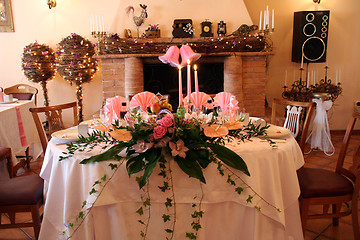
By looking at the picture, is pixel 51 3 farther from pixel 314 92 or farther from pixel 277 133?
pixel 277 133

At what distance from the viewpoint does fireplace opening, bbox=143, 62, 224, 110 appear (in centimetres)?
443

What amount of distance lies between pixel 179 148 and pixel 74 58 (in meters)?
3.58

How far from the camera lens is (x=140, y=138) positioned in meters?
1.30

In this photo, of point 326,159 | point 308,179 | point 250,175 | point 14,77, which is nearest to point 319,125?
point 326,159

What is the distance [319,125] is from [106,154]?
3191 mm

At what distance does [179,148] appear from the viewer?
1288mm

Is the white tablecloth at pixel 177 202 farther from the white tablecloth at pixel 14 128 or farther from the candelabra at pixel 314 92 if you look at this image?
the candelabra at pixel 314 92

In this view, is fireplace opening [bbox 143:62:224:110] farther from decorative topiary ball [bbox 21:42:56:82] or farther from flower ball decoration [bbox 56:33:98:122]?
decorative topiary ball [bbox 21:42:56:82]

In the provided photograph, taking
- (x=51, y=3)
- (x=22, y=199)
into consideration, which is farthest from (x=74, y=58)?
(x=22, y=199)

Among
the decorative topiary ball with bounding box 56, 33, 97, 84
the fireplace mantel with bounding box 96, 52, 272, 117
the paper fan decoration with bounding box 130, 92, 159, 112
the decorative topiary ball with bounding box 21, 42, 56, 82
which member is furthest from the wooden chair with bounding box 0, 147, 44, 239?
the decorative topiary ball with bounding box 21, 42, 56, 82

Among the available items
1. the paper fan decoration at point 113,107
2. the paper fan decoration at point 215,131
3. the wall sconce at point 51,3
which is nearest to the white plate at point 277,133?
the paper fan decoration at point 215,131

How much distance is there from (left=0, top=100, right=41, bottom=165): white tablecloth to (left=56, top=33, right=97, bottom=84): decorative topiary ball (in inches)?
41.2

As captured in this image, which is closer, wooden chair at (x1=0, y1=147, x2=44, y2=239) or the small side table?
wooden chair at (x1=0, y1=147, x2=44, y2=239)

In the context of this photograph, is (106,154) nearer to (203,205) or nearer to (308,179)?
(203,205)
